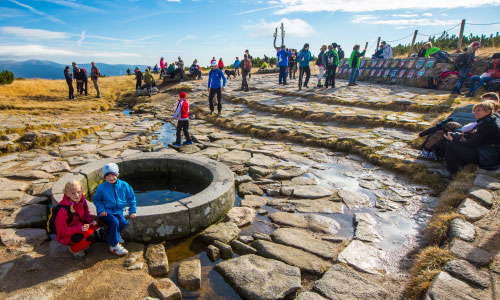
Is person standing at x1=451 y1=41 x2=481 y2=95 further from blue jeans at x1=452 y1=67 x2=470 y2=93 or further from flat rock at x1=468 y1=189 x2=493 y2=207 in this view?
flat rock at x1=468 y1=189 x2=493 y2=207

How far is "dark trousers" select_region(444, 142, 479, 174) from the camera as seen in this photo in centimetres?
534

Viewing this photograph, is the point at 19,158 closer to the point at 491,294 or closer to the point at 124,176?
the point at 124,176

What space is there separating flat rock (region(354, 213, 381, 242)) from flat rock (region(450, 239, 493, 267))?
96cm

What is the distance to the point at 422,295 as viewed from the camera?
2701 millimetres

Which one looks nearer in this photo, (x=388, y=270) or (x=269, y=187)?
(x=388, y=270)

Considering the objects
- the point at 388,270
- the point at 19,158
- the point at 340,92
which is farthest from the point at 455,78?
the point at 19,158

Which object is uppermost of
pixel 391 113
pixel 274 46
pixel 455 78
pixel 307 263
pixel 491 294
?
pixel 274 46

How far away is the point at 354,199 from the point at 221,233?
2.61 metres

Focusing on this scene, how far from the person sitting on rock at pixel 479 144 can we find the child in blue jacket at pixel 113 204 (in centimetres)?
601

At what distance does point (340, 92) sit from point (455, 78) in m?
5.83

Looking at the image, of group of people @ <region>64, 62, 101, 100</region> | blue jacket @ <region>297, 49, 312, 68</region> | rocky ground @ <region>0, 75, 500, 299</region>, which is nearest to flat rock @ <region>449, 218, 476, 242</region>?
rocky ground @ <region>0, 75, 500, 299</region>

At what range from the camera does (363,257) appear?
3.54 m

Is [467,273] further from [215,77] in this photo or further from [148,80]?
[148,80]

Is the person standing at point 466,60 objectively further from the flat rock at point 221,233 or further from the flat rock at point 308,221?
the flat rock at point 221,233
